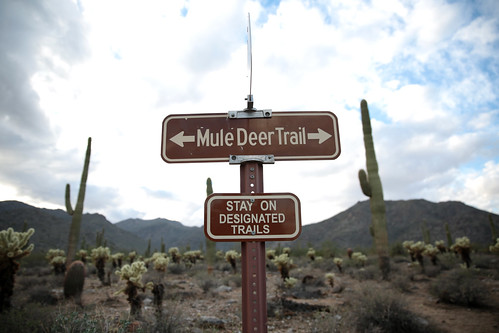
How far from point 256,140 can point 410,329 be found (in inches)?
198

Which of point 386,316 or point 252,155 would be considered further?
point 386,316

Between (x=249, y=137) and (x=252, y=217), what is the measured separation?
1.94 feet

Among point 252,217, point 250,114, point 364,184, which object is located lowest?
point 252,217

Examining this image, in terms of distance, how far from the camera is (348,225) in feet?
149

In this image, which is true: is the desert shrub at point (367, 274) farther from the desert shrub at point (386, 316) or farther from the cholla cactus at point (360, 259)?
the desert shrub at point (386, 316)

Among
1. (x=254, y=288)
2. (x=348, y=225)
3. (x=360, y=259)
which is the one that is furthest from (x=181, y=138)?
(x=348, y=225)

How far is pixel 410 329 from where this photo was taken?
4.95 metres

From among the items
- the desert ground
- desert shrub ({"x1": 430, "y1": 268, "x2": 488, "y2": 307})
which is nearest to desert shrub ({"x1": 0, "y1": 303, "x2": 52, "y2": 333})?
the desert ground

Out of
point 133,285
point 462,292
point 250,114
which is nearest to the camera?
point 250,114

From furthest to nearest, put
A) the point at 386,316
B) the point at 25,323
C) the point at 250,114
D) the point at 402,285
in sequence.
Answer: the point at 402,285 → the point at 386,316 → the point at 25,323 → the point at 250,114

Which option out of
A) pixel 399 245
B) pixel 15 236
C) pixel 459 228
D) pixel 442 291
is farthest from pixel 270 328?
pixel 459 228

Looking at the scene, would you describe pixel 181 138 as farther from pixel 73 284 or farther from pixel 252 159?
pixel 73 284

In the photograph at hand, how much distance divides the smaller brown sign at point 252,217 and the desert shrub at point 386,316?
13.1 ft

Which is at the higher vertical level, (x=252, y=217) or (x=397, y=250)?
(x=252, y=217)
